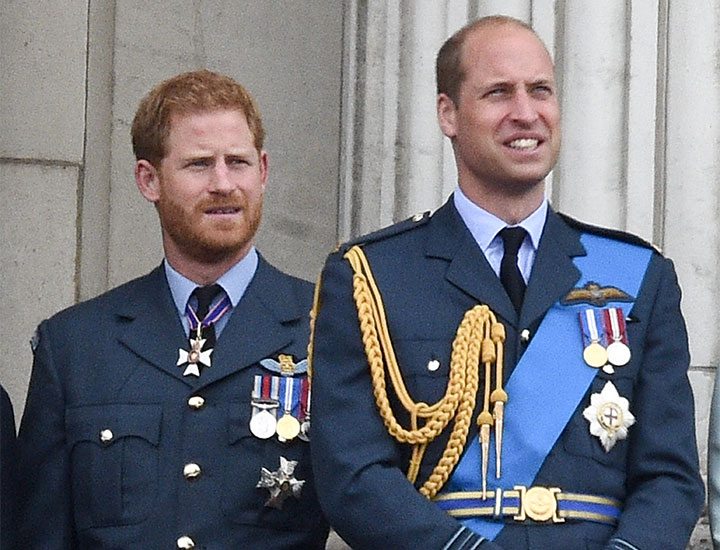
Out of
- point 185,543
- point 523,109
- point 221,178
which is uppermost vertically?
point 523,109

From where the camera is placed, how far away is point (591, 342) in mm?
4176

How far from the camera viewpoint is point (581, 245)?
433cm

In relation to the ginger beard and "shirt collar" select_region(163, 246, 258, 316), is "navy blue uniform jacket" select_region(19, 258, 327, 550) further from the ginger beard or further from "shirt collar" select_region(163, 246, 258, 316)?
the ginger beard

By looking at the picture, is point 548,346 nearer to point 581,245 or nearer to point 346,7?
point 581,245

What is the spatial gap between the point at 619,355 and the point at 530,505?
363 mm

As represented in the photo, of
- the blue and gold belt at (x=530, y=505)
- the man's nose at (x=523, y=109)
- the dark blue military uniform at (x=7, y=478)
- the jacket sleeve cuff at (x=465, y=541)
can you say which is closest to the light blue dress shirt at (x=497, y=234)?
the man's nose at (x=523, y=109)

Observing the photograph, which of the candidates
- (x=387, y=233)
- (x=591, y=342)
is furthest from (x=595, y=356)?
(x=387, y=233)

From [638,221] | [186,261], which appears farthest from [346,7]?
[186,261]

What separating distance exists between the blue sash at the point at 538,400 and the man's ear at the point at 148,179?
105cm

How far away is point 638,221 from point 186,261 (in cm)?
136

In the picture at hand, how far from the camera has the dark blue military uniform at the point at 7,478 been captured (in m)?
4.61

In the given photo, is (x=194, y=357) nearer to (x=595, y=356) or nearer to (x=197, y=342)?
(x=197, y=342)

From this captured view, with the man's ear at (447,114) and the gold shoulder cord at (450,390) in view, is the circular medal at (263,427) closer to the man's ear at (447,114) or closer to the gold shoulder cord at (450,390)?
the gold shoulder cord at (450,390)

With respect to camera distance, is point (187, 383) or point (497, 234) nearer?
point (497, 234)
